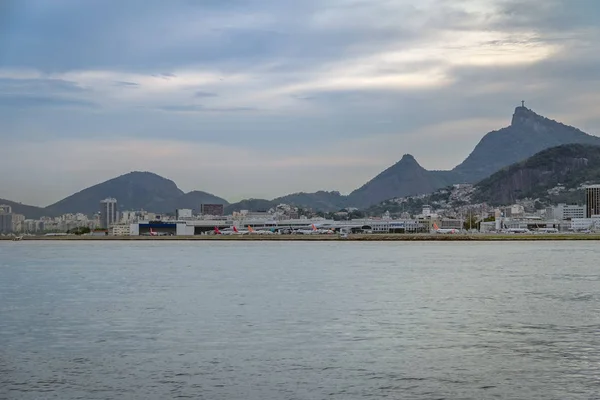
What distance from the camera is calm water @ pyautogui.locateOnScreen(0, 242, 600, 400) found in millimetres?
14328

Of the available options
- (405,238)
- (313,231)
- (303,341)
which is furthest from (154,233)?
(303,341)

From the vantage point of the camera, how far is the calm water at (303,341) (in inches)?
564

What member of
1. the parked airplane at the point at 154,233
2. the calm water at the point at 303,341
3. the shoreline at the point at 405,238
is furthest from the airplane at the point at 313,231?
the calm water at the point at 303,341

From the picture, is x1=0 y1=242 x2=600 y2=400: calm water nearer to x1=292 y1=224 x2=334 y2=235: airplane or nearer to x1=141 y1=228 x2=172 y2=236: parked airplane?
x1=292 y1=224 x2=334 y2=235: airplane

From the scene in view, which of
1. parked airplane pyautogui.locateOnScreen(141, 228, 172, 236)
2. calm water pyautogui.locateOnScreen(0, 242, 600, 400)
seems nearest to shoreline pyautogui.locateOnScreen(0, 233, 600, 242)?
parked airplane pyautogui.locateOnScreen(141, 228, 172, 236)

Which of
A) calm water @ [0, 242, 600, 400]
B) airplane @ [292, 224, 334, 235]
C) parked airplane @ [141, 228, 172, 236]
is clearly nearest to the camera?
calm water @ [0, 242, 600, 400]

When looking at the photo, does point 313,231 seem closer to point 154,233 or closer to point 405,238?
point 154,233

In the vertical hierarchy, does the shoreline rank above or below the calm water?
above

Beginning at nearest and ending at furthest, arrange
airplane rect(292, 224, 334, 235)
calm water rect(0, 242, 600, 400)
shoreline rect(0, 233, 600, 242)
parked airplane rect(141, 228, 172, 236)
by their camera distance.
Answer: calm water rect(0, 242, 600, 400), shoreline rect(0, 233, 600, 242), parked airplane rect(141, 228, 172, 236), airplane rect(292, 224, 334, 235)

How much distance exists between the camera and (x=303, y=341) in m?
19.3

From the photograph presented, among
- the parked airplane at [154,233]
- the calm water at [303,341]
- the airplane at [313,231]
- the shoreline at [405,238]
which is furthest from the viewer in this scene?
the airplane at [313,231]

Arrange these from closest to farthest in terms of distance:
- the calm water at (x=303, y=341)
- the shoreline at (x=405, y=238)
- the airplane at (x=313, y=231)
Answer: the calm water at (x=303, y=341) → the shoreline at (x=405, y=238) → the airplane at (x=313, y=231)

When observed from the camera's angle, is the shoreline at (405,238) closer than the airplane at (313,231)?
Yes

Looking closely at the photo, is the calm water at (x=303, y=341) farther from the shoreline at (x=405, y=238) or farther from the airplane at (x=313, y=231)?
the airplane at (x=313, y=231)
